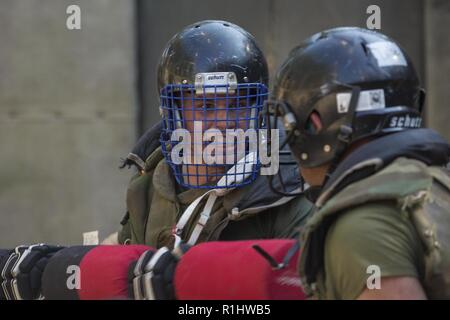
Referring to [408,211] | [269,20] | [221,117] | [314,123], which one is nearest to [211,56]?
[221,117]

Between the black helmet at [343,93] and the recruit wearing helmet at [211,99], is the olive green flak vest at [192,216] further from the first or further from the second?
the black helmet at [343,93]

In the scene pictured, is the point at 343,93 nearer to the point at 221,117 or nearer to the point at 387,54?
the point at 387,54

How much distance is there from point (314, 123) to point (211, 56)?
3.06ft

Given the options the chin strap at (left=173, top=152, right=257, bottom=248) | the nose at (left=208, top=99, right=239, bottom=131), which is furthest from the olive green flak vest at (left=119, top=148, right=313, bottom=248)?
the nose at (left=208, top=99, right=239, bottom=131)

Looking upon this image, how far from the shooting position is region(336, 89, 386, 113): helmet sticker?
2133 millimetres

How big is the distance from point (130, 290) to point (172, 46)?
1.18m

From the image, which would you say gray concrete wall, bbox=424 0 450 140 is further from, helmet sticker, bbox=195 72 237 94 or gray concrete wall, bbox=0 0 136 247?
helmet sticker, bbox=195 72 237 94

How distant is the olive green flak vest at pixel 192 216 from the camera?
2891 mm

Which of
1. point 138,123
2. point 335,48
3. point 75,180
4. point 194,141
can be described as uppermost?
point 335,48

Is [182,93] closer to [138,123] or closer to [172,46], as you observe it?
[172,46]
